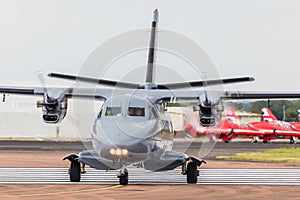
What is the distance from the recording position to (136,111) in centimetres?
2006

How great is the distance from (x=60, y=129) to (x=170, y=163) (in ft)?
173

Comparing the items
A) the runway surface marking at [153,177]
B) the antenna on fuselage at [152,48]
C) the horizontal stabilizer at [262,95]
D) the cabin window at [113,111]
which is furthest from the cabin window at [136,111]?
the antenna on fuselage at [152,48]

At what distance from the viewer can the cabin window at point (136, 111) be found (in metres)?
19.9

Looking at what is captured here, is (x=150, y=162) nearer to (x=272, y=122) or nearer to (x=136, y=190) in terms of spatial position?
(x=136, y=190)

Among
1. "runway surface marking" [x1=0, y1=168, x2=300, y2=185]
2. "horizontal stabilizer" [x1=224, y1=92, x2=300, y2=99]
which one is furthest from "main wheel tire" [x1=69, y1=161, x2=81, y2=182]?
"horizontal stabilizer" [x1=224, y1=92, x2=300, y2=99]

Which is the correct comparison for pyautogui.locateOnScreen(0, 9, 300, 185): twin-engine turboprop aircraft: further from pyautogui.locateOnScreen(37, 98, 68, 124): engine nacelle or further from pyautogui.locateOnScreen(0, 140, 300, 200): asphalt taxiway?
pyautogui.locateOnScreen(0, 140, 300, 200): asphalt taxiway

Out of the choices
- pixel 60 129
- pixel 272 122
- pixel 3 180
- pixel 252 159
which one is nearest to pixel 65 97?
pixel 3 180

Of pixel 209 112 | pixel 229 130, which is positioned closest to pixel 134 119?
pixel 209 112

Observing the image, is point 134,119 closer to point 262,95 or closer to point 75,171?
point 75,171

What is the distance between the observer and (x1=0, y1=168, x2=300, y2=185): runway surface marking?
2173 cm

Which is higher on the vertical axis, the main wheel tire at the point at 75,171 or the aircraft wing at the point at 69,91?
the aircraft wing at the point at 69,91

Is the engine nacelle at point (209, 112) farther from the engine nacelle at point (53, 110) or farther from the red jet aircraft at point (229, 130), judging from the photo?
the red jet aircraft at point (229, 130)

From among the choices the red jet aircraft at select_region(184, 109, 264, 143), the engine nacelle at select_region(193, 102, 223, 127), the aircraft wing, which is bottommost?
the engine nacelle at select_region(193, 102, 223, 127)

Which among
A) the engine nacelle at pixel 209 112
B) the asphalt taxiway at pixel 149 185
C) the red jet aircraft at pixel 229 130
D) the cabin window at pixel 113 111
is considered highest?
the red jet aircraft at pixel 229 130
